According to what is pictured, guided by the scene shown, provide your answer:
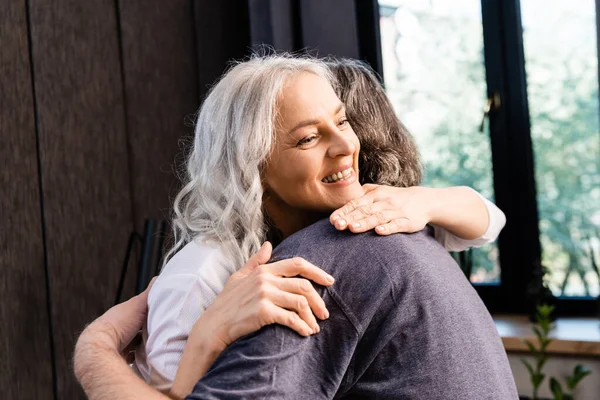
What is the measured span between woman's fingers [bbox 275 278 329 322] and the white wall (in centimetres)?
167

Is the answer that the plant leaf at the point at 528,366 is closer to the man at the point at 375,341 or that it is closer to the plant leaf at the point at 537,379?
the plant leaf at the point at 537,379

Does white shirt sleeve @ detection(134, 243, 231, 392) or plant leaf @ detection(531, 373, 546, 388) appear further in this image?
plant leaf @ detection(531, 373, 546, 388)

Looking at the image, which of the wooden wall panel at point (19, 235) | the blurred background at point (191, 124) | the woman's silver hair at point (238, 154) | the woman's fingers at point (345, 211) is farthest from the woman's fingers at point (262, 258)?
the wooden wall panel at point (19, 235)

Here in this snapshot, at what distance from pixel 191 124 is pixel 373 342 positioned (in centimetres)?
190

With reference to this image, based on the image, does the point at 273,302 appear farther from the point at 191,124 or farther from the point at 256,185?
the point at 191,124

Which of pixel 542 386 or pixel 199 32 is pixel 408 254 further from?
pixel 199 32

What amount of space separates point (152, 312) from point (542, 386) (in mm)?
1604

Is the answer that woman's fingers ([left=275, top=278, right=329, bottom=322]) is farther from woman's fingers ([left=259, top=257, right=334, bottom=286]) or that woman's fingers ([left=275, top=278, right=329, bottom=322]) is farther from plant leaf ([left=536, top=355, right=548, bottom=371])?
plant leaf ([left=536, top=355, right=548, bottom=371])

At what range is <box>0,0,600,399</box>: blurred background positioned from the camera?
2.47m

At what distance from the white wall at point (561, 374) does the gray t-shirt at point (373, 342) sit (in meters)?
1.36

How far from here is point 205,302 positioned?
129 centimetres

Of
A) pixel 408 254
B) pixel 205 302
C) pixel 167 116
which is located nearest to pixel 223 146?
pixel 205 302

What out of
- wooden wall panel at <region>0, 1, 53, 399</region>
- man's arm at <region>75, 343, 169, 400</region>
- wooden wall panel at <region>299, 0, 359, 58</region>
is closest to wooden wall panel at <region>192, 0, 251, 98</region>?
wooden wall panel at <region>299, 0, 359, 58</region>

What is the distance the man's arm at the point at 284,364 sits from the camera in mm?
958
